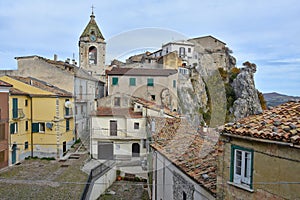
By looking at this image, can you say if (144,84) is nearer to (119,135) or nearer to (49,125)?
(119,135)

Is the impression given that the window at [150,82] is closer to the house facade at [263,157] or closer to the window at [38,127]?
the window at [38,127]

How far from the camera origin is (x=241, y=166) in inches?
209

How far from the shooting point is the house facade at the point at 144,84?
95.9 ft

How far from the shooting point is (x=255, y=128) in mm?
5223

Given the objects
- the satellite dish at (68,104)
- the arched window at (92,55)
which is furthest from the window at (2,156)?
the arched window at (92,55)

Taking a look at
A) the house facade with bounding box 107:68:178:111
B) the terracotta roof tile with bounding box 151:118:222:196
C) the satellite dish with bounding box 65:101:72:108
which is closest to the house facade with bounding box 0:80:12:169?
the satellite dish with bounding box 65:101:72:108

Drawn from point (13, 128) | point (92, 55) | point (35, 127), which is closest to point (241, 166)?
point (13, 128)

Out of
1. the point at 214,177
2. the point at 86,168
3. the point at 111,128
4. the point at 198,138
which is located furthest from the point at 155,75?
the point at 214,177

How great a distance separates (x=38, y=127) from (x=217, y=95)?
29564 mm

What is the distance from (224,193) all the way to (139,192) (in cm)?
1118

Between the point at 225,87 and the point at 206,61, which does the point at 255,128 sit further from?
the point at 206,61

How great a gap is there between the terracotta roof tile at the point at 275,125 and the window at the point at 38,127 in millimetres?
18342

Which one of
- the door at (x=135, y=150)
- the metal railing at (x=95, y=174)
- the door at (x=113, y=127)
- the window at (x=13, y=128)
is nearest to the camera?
the metal railing at (x=95, y=174)

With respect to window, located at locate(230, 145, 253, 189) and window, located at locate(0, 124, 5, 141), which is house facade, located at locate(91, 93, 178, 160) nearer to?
window, located at locate(0, 124, 5, 141)
